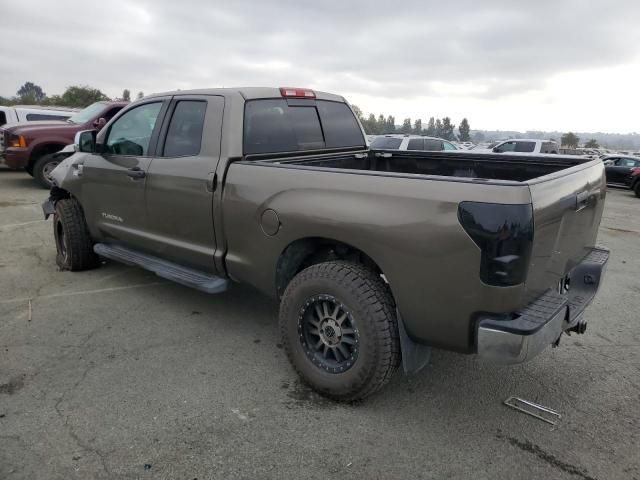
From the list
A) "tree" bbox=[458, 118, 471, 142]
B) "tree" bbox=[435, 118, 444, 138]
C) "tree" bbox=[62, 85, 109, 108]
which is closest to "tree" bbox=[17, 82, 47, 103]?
"tree" bbox=[62, 85, 109, 108]

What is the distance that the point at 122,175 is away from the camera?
4.30 m

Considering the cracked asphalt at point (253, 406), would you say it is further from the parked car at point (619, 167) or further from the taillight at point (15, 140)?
the parked car at point (619, 167)

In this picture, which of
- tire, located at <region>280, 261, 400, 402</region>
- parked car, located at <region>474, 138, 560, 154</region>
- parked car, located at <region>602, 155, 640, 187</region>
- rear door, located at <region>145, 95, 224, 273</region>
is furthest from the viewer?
parked car, located at <region>474, 138, 560, 154</region>

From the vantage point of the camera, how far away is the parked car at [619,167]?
17047mm

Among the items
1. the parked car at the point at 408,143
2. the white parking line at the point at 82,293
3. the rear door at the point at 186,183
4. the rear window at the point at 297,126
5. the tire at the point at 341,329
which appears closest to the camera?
the tire at the point at 341,329

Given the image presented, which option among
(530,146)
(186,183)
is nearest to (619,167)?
(530,146)

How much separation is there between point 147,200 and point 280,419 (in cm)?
222

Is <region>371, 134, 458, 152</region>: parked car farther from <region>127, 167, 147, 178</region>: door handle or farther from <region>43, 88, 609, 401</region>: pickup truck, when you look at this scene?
<region>127, 167, 147, 178</region>: door handle

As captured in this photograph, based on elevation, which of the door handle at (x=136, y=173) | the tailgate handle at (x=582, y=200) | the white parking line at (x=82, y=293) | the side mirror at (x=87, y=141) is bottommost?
the white parking line at (x=82, y=293)

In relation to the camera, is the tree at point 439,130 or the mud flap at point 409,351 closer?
the mud flap at point 409,351

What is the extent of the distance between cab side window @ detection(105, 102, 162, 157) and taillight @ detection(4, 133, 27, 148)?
6837 millimetres

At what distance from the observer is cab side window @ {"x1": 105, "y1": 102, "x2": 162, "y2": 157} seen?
13.9 feet

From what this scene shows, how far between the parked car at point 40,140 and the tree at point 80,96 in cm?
3364

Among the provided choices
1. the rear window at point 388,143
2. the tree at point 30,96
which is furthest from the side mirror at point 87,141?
the tree at point 30,96
